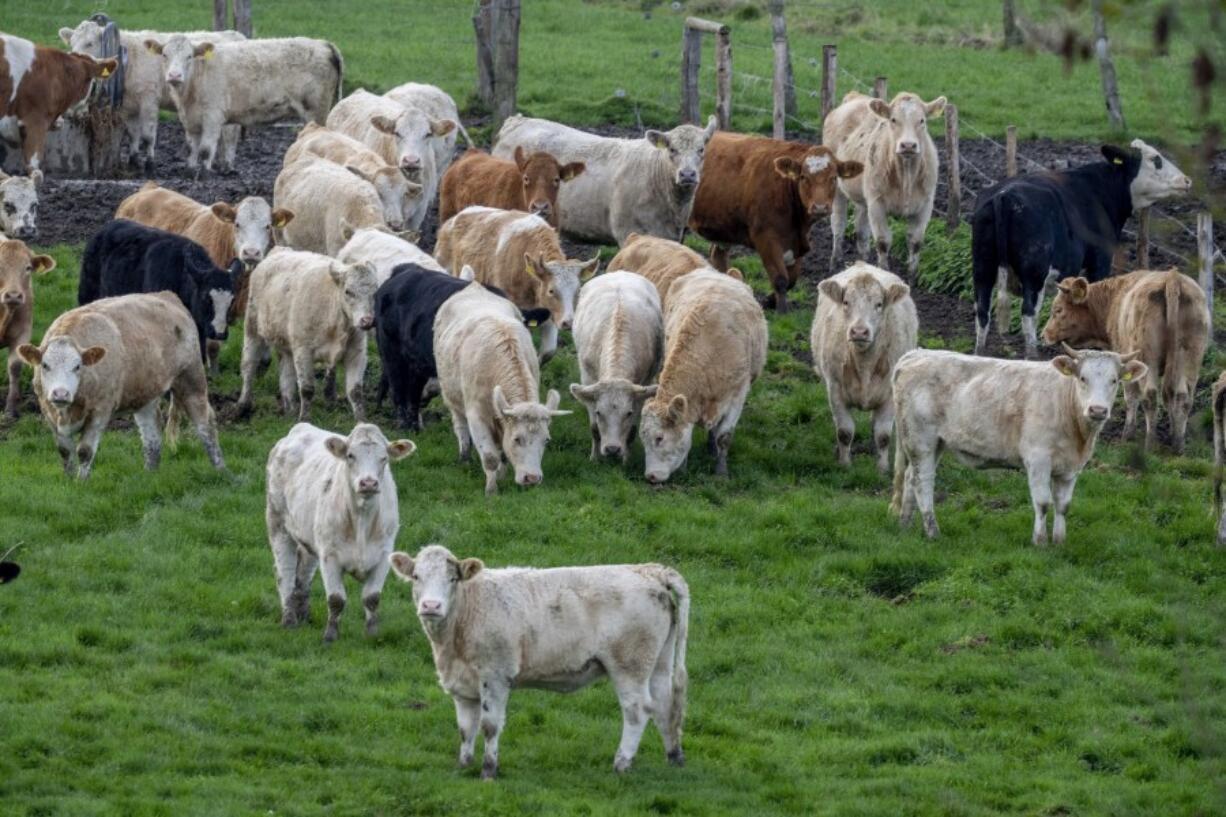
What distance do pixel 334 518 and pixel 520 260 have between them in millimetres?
7142

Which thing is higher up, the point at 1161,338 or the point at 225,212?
the point at 225,212

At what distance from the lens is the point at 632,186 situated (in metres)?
21.2

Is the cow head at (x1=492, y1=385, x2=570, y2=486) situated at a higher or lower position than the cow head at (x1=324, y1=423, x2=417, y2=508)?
lower

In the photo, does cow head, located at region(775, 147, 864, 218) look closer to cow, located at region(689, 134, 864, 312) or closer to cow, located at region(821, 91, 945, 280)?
cow, located at region(689, 134, 864, 312)

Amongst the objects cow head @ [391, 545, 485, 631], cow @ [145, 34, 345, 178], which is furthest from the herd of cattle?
cow @ [145, 34, 345, 178]

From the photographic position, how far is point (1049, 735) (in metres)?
11.5

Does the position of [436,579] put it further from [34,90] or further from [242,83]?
[242,83]

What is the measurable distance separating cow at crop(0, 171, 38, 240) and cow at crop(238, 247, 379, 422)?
4.30m

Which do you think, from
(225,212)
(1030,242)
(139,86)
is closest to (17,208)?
(225,212)

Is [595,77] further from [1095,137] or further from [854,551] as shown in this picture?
[854,551]

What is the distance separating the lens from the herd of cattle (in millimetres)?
10547

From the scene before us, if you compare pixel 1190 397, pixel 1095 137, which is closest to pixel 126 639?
pixel 1190 397

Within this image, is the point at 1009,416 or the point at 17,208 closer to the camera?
the point at 1009,416

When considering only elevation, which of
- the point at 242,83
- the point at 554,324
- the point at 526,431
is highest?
the point at 242,83
